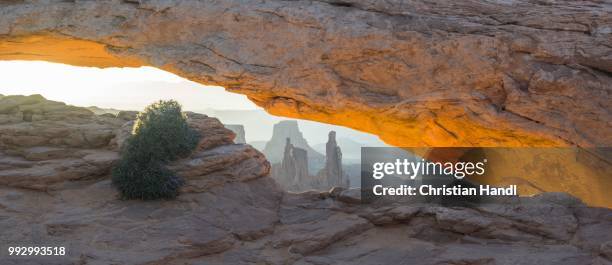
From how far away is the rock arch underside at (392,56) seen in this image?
18938 millimetres

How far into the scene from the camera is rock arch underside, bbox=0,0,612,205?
18.9 meters

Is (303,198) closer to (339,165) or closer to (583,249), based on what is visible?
(583,249)

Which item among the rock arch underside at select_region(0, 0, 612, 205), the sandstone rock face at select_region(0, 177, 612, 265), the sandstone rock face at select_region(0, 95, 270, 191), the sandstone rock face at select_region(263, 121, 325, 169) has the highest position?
the rock arch underside at select_region(0, 0, 612, 205)

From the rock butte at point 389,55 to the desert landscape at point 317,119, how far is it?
6 cm

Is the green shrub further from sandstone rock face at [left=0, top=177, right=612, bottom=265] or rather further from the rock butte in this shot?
the rock butte

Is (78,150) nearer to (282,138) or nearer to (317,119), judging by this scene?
(317,119)

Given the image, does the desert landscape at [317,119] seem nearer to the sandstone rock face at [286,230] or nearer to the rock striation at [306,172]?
the sandstone rock face at [286,230]

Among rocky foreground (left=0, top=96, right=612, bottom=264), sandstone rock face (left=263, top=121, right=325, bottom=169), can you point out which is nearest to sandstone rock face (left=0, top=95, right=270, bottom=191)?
rocky foreground (left=0, top=96, right=612, bottom=264)

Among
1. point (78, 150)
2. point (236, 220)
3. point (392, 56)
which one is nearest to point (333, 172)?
point (392, 56)

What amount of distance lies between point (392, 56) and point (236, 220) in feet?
29.5

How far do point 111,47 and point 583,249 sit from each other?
62.7ft

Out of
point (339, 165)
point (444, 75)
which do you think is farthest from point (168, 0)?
point (339, 165)

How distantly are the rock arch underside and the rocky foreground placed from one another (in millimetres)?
3306

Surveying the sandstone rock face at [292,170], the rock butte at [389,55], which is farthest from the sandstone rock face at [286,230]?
the sandstone rock face at [292,170]
